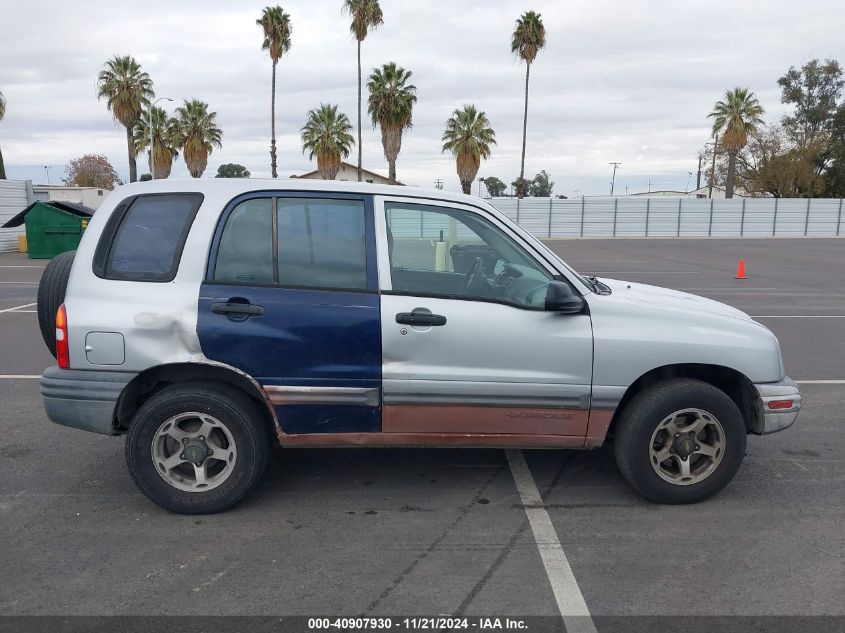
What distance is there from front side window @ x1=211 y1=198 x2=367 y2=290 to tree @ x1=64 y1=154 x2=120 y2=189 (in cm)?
9227

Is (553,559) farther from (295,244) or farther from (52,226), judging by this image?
(52,226)

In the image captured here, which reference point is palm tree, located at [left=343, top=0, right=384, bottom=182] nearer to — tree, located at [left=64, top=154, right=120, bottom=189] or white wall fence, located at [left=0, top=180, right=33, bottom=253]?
white wall fence, located at [left=0, top=180, right=33, bottom=253]

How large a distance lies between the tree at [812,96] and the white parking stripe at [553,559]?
232ft

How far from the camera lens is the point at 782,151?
206ft

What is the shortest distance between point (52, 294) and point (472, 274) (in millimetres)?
2535

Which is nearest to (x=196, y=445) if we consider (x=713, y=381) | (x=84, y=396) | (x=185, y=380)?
(x=185, y=380)

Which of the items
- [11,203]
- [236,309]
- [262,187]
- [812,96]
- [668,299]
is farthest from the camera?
[812,96]

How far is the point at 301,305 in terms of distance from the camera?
4.06 meters

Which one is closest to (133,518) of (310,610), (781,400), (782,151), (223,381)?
(223,381)

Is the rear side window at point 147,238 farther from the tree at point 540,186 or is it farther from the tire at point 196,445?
the tree at point 540,186

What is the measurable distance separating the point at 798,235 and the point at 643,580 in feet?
160

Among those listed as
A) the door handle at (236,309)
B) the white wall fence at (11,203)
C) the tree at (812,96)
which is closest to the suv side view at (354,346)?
the door handle at (236,309)

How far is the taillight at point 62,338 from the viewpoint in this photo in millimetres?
4109

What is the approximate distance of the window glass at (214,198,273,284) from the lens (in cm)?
414
